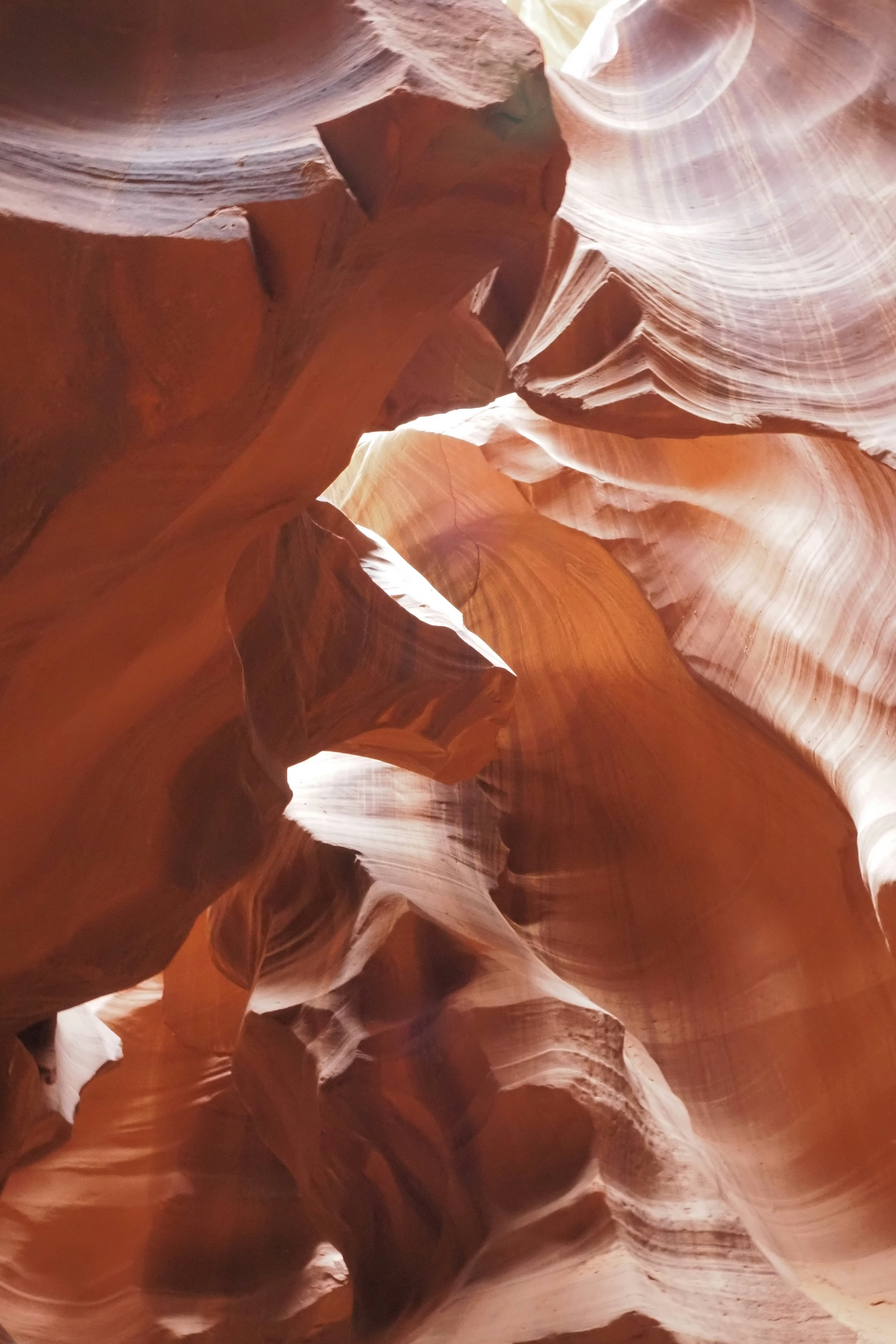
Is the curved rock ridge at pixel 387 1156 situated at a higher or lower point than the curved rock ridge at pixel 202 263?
lower

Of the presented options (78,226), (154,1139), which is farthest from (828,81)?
(154,1139)

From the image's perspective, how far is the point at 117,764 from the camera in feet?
9.51

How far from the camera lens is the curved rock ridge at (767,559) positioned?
3.25m

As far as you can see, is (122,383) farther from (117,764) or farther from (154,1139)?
(154,1139)

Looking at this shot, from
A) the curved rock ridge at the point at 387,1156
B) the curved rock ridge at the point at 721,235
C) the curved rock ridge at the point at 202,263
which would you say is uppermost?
the curved rock ridge at the point at 721,235

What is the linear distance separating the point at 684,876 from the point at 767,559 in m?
1.17

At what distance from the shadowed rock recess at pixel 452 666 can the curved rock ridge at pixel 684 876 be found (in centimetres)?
2

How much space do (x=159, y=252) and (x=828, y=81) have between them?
2.75 meters

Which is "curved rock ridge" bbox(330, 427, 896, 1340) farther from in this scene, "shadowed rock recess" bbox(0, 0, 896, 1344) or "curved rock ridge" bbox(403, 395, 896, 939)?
"curved rock ridge" bbox(403, 395, 896, 939)

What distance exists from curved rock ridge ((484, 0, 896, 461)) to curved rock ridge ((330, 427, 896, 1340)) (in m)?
1.05

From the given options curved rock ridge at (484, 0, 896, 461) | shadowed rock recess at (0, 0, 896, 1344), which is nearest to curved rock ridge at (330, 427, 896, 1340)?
shadowed rock recess at (0, 0, 896, 1344)

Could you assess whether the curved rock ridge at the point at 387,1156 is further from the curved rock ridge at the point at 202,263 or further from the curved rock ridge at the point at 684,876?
the curved rock ridge at the point at 202,263

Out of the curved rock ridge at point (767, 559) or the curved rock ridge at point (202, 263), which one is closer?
the curved rock ridge at point (202, 263)

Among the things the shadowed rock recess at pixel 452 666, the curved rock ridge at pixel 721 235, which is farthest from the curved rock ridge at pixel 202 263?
the curved rock ridge at pixel 721 235
